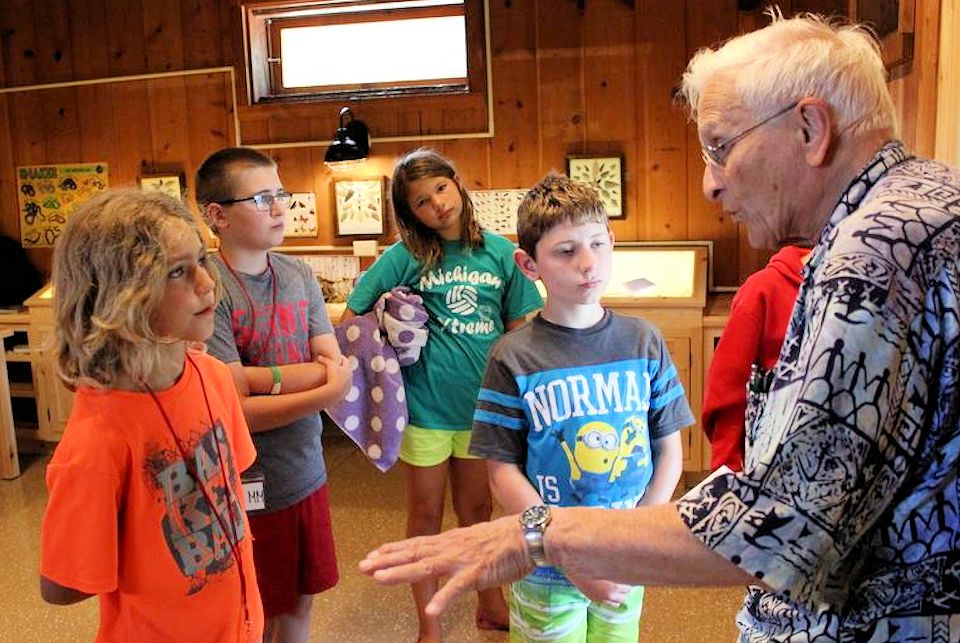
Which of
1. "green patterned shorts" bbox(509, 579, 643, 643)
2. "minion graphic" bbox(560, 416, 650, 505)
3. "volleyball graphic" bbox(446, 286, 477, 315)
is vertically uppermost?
"volleyball graphic" bbox(446, 286, 477, 315)

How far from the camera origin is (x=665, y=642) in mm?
2516

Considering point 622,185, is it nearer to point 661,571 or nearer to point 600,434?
point 600,434

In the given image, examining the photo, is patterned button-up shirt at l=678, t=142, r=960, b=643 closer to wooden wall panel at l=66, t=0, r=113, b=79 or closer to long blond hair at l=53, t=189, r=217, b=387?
long blond hair at l=53, t=189, r=217, b=387

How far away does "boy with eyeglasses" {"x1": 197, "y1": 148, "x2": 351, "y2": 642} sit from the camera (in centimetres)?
188

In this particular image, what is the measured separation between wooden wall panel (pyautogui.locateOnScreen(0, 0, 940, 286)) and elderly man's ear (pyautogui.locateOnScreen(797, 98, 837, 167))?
325 cm

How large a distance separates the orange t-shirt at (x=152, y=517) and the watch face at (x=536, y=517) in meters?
0.69

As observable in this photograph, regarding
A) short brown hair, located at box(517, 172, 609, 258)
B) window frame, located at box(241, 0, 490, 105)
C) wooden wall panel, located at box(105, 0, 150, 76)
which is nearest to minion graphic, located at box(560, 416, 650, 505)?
short brown hair, located at box(517, 172, 609, 258)

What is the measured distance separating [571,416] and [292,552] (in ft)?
2.57

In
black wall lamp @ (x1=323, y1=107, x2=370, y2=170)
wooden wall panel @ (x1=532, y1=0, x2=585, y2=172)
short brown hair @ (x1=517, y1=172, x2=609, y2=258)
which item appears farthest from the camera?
wooden wall panel @ (x1=532, y1=0, x2=585, y2=172)

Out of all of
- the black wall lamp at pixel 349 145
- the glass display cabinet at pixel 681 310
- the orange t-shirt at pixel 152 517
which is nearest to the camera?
the orange t-shirt at pixel 152 517

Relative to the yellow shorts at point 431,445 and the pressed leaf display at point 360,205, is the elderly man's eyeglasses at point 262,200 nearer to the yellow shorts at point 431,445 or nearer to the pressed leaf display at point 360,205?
the yellow shorts at point 431,445

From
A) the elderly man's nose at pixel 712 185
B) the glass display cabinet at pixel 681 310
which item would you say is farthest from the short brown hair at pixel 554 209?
the glass display cabinet at pixel 681 310

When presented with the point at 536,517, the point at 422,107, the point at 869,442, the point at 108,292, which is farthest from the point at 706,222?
the point at 869,442

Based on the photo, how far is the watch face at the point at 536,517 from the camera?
927 mm
